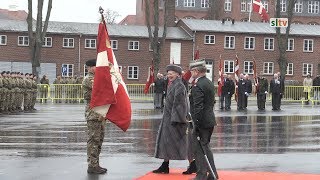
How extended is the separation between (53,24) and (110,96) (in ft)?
189

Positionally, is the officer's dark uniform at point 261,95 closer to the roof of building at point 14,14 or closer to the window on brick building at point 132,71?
the window on brick building at point 132,71

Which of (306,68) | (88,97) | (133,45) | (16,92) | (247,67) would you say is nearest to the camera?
(88,97)

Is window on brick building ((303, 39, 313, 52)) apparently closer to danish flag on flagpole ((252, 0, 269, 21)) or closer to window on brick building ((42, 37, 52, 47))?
danish flag on flagpole ((252, 0, 269, 21))

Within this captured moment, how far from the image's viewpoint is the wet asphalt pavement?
1191 cm

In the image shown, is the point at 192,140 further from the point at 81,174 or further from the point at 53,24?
the point at 53,24

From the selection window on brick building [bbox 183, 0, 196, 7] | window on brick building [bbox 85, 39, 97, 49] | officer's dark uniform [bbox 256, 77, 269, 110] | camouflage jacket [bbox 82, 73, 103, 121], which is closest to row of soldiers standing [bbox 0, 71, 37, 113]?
officer's dark uniform [bbox 256, 77, 269, 110]

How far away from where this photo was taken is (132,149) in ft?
49.4

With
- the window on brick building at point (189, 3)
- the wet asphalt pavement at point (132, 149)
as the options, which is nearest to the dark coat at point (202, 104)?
the wet asphalt pavement at point (132, 149)

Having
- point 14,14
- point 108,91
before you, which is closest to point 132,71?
point 108,91

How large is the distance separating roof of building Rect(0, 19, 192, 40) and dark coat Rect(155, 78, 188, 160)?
180 ft

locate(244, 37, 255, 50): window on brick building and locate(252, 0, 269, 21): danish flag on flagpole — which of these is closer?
locate(252, 0, 269, 21): danish flag on flagpole

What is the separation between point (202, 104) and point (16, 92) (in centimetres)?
2039

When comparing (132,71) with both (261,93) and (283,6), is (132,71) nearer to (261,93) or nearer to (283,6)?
(261,93)

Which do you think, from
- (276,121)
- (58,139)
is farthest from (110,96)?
(276,121)
